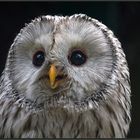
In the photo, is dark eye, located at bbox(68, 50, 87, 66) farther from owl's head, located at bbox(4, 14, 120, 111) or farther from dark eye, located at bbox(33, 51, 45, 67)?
dark eye, located at bbox(33, 51, 45, 67)

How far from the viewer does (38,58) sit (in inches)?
127

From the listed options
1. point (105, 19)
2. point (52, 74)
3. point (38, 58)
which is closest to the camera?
point (52, 74)

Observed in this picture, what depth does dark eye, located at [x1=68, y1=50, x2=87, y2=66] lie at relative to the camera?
3213mm

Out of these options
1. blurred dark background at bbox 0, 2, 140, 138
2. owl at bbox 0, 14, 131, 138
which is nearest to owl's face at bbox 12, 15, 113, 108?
owl at bbox 0, 14, 131, 138

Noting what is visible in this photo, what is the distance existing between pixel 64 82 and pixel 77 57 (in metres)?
0.14

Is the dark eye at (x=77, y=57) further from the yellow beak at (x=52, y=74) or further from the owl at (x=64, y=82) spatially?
the yellow beak at (x=52, y=74)

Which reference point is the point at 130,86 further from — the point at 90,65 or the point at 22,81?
the point at 22,81

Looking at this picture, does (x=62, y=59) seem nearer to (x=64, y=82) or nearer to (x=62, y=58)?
(x=62, y=58)

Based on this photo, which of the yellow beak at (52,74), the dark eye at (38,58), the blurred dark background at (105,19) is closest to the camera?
the yellow beak at (52,74)

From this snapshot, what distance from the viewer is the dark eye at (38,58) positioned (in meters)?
3.21

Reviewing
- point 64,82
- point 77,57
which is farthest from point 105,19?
point 64,82

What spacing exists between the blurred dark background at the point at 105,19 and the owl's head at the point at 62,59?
0.21 meters

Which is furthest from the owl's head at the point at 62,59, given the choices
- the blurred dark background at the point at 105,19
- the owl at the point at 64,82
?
the blurred dark background at the point at 105,19

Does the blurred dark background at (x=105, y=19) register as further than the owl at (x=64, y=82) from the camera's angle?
Yes
